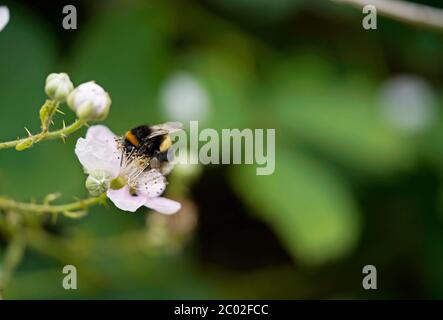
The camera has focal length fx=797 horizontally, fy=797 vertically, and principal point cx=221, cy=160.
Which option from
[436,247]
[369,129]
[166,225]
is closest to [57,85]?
[166,225]

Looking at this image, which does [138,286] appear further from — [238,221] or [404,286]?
[404,286]

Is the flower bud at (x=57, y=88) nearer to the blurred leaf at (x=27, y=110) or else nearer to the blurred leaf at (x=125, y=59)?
Result: the blurred leaf at (x=27, y=110)

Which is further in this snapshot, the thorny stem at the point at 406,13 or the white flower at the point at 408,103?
the white flower at the point at 408,103

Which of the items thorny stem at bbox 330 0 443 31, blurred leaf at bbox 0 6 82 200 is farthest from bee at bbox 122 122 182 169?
blurred leaf at bbox 0 6 82 200

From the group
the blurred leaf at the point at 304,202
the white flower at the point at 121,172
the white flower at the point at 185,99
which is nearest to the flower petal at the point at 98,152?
the white flower at the point at 121,172
